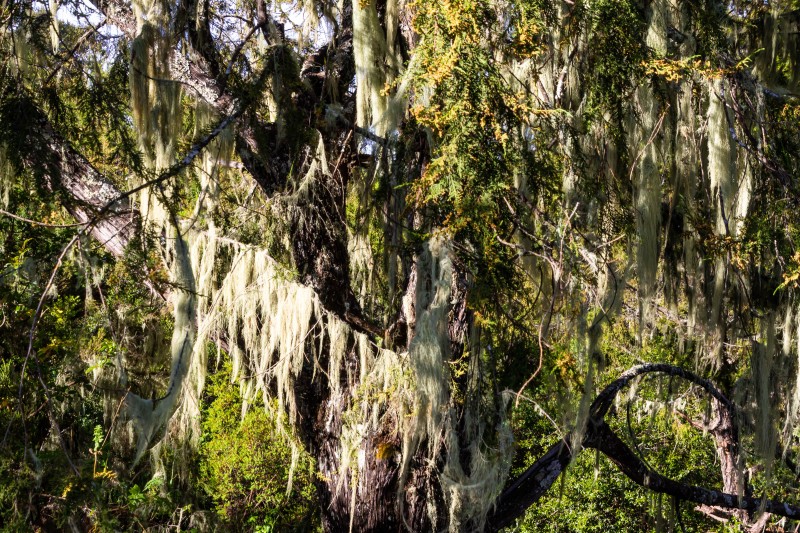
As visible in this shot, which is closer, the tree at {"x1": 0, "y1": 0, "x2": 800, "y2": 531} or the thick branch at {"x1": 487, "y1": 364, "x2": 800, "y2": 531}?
the tree at {"x1": 0, "y1": 0, "x2": 800, "y2": 531}

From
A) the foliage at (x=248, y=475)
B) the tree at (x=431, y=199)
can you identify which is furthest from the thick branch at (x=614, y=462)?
the foliage at (x=248, y=475)

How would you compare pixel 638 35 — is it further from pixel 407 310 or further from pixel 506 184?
pixel 407 310

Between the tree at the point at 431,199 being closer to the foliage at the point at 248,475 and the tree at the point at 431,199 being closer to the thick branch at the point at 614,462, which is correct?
the thick branch at the point at 614,462

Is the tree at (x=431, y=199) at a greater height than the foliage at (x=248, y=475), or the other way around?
the tree at (x=431, y=199)

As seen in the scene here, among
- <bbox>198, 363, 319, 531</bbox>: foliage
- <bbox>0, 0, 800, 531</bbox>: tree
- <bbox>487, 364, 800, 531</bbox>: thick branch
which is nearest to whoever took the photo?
<bbox>0, 0, 800, 531</bbox>: tree

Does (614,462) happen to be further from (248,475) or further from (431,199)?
(248,475)

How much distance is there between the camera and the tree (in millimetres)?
3066

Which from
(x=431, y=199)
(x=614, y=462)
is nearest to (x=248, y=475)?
(x=614, y=462)

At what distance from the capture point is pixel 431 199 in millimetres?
3238

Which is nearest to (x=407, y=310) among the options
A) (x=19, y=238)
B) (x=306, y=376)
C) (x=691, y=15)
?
(x=306, y=376)

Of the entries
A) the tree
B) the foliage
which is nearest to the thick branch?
the tree

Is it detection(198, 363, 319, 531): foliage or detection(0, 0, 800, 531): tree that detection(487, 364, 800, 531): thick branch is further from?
detection(198, 363, 319, 531): foliage

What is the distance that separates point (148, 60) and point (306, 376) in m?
1.82

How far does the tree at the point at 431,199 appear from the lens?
307 centimetres
